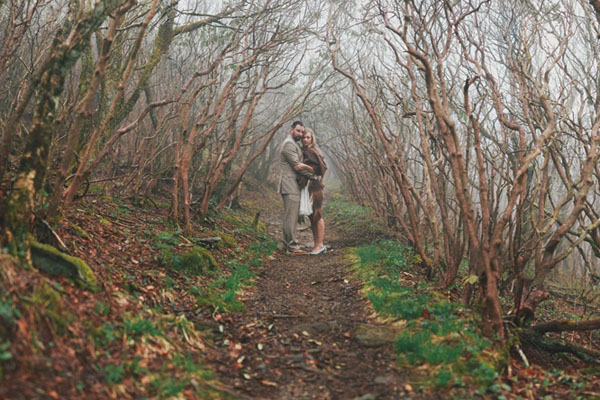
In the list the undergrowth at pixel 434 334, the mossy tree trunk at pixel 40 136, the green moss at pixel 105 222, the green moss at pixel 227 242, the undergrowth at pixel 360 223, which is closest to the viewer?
the mossy tree trunk at pixel 40 136

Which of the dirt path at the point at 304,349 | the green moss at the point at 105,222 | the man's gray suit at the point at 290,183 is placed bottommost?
the dirt path at the point at 304,349

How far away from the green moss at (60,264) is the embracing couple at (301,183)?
4.61m

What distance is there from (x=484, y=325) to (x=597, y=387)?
2.65 feet

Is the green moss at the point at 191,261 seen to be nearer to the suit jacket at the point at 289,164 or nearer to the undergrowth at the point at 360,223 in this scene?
the suit jacket at the point at 289,164

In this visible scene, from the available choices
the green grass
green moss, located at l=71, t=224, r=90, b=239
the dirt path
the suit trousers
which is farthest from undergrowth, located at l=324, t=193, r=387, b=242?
green moss, located at l=71, t=224, r=90, b=239

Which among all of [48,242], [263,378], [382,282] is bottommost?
[263,378]

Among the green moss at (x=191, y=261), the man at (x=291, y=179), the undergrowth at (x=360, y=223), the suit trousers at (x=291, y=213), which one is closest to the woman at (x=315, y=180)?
the man at (x=291, y=179)

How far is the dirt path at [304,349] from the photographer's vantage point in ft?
9.60

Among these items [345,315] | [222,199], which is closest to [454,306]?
[345,315]

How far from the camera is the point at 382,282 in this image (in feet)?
16.2

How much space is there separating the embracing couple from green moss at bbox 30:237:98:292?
4.61 metres

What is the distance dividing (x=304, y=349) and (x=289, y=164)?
4.44 metres

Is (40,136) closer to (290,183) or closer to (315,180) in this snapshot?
(290,183)

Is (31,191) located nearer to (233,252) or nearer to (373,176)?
(233,252)
